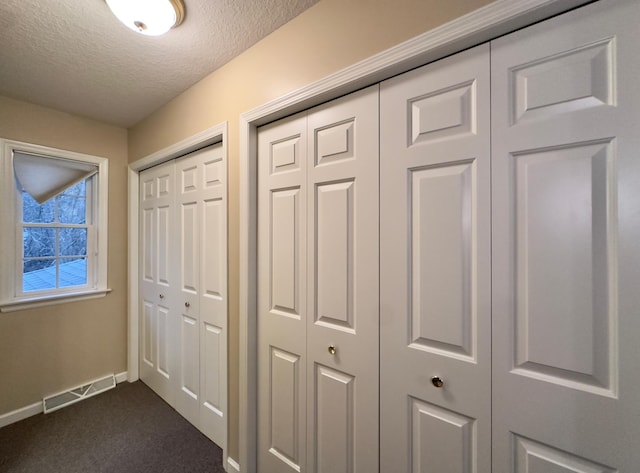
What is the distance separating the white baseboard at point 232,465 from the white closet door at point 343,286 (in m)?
0.56

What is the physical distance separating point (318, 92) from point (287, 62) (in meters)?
0.30

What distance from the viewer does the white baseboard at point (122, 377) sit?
95.7 inches

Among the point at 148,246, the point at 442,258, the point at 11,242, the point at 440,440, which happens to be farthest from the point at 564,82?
the point at 11,242

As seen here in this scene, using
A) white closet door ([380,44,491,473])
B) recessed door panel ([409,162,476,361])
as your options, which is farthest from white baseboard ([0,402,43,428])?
recessed door panel ([409,162,476,361])

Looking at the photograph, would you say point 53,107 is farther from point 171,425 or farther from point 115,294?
point 171,425

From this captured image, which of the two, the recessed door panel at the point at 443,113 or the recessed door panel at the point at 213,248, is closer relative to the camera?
the recessed door panel at the point at 443,113

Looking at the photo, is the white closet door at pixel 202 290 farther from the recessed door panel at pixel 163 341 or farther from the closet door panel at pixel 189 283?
the recessed door panel at pixel 163 341

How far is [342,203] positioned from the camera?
1.14 metres

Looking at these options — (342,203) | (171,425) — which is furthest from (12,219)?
(342,203)

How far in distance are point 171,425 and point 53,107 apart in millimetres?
2737

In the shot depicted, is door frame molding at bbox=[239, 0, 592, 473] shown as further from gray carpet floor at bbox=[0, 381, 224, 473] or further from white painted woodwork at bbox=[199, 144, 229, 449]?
gray carpet floor at bbox=[0, 381, 224, 473]

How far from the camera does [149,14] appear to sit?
1155mm

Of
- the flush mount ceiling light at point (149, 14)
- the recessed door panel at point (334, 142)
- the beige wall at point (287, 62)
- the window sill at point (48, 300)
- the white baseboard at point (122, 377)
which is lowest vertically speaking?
the white baseboard at point (122, 377)

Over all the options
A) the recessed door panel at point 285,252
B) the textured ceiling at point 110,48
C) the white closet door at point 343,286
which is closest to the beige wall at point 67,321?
the textured ceiling at point 110,48
